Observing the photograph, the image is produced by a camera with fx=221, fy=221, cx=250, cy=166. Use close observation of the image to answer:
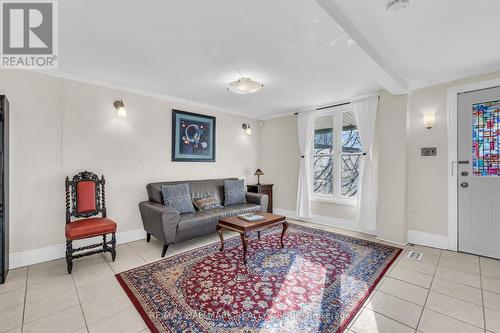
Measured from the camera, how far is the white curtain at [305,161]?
480 centimetres

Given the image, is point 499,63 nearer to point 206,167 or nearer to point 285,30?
point 285,30

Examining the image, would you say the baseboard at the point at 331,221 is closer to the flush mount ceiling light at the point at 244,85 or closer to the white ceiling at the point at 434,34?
the white ceiling at the point at 434,34

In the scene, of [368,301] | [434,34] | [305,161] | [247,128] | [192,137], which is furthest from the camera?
[247,128]

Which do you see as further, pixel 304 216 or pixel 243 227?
pixel 304 216

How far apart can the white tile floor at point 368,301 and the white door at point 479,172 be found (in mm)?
303

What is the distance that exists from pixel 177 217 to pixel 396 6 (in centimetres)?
318

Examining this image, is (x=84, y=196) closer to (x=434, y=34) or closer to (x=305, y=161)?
(x=305, y=161)

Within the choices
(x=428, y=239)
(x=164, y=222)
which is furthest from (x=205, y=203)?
(x=428, y=239)

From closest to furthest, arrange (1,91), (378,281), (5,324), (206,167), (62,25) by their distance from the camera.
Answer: (5,324)
(62,25)
(378,281)
(1,91)
(206,167)

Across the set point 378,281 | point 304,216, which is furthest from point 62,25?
point 304,216

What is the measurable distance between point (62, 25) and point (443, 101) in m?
4.77

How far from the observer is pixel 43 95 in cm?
290

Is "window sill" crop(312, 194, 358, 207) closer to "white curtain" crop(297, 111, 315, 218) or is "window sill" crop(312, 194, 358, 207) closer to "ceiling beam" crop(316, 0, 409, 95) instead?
"white curtain" crop(297, 111, 315, 218)

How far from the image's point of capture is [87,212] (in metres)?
3.03
